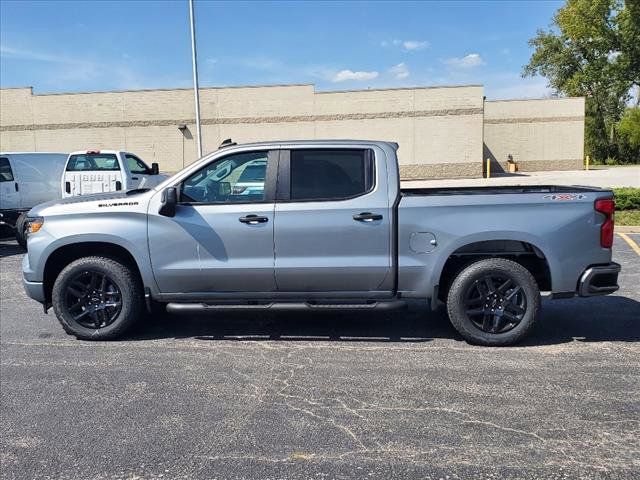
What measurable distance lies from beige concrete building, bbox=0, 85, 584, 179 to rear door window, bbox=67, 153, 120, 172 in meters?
17.8

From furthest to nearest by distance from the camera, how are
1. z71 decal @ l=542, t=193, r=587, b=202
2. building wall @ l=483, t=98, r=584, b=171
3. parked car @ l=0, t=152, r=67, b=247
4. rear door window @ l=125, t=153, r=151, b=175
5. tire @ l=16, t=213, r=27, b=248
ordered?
1. building wall @ l=483, t=98, r=584, b=171
2. rear door window @ l=125, t=153, r=151, b=175
3. parked car @ l=0, t=152, r=67, b=247
4. tire @ l=16, t=213, r=27, b=248
5. z71 decal @ l=542, t=193, r=587, b=202

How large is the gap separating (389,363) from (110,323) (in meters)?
2.72

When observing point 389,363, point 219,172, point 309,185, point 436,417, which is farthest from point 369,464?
point 219,172

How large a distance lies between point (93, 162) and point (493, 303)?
12266 mm

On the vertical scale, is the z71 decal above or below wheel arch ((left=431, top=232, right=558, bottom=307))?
above

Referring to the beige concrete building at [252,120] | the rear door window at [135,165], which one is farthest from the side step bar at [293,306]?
the beige concrete building at [252,120]

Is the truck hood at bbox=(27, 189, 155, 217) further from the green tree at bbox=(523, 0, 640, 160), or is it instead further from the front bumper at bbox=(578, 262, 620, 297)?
the green tree at bbox=(523, 0, 640, 160)

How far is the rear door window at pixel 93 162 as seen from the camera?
14.6 m

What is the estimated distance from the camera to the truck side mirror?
526 cm

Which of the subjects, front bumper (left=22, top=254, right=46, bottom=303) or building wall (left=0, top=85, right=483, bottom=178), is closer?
front bumper (left=22, top=254, right=46, bottom=303)

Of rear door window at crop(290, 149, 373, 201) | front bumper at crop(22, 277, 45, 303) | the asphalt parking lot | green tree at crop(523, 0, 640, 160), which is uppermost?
green tree at crop(523, 0, 640, 160)

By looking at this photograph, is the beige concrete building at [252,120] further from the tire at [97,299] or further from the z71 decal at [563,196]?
the z71 decal at [563,196]

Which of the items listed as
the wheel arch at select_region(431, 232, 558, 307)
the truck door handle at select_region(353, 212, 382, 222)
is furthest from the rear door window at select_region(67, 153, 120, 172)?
the wheel arch at select_region(431, 232, 558, 307)

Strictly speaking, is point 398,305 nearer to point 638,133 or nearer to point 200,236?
point 200,236
